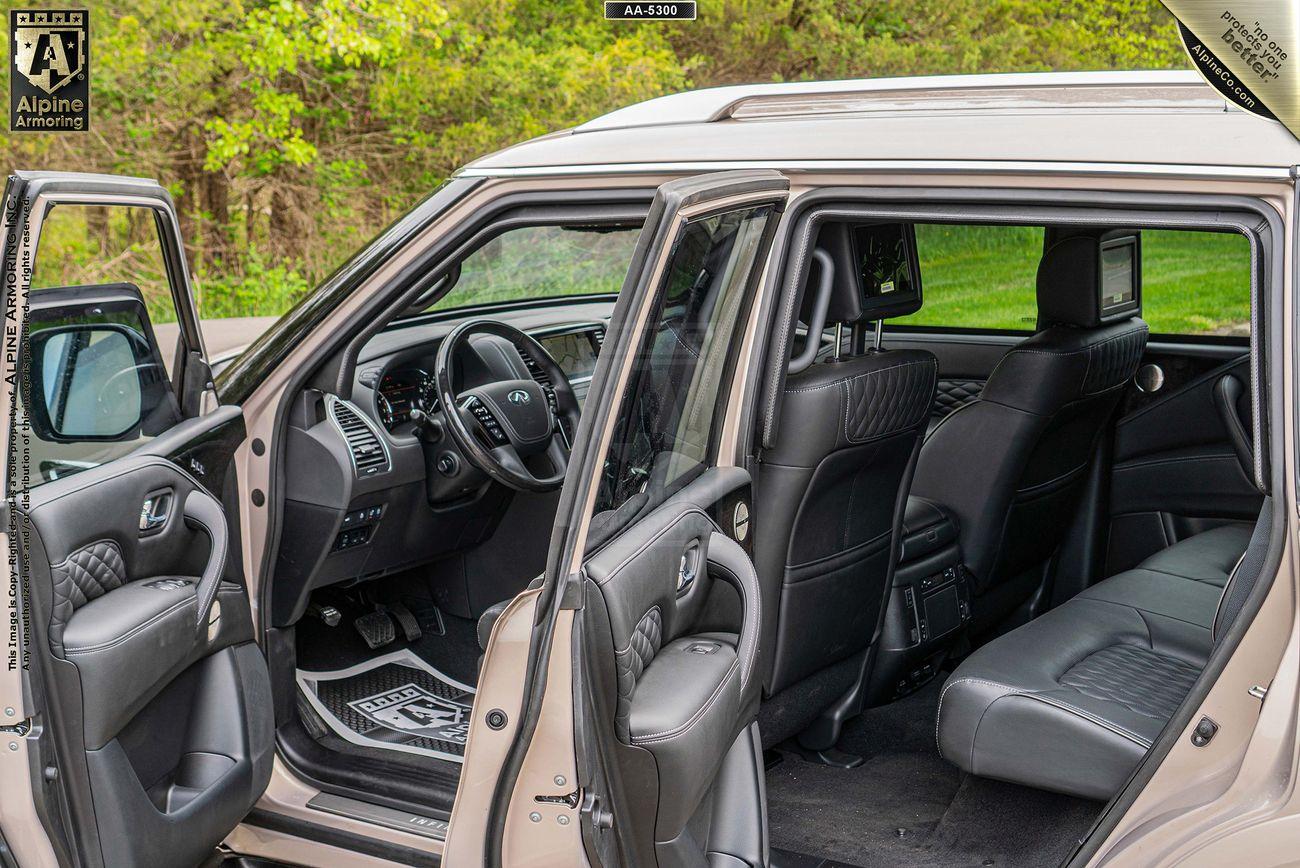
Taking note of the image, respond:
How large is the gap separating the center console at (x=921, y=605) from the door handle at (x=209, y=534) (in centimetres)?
155

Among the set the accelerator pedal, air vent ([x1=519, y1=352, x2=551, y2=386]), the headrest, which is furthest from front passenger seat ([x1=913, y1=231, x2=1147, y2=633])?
the accelerator pedal

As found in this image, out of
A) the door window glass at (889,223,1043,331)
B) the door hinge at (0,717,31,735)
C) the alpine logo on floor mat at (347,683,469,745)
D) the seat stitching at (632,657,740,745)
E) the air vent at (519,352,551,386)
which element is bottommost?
→ the alpine logo on floor mat at (347,683,469,745)

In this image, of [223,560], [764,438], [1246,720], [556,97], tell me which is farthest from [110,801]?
[556,97]

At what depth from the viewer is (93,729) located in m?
2.11

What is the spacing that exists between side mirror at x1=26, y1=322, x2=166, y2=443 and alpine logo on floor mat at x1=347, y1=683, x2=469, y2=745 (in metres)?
0.96

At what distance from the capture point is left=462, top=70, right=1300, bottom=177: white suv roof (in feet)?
6.14

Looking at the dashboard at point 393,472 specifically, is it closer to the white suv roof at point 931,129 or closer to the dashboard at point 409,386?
the dashboard at point 409,386

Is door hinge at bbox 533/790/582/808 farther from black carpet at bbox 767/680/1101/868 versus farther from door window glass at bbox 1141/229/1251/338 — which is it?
door window glass at bbox 1141/229/1251/338

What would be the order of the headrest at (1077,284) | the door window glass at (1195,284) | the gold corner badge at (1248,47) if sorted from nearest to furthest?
1. the gold corner badge at (1248,47)
2. the headrest at (1077,284)
3. the door window glass at (1195,284)

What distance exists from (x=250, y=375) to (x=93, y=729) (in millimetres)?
828

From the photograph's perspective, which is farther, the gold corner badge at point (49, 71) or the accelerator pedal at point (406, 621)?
the gold corner badge at point (49, 71)

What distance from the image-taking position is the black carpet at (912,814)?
8.23 feet

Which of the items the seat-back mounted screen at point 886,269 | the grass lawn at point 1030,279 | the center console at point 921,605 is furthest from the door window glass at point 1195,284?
the seat-back mounted screen at point 886,269

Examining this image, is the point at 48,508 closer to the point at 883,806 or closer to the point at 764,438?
the point at 764,438
